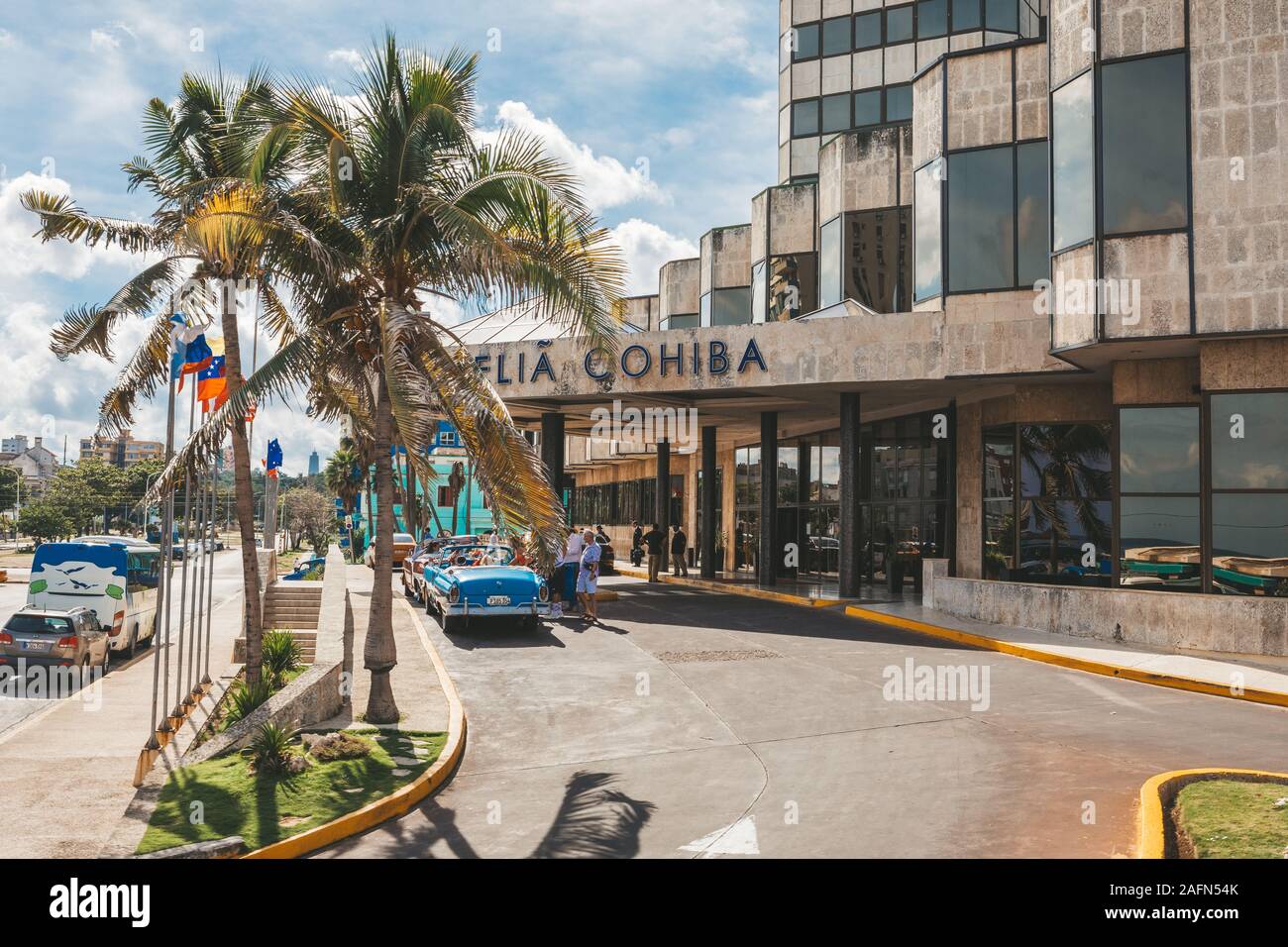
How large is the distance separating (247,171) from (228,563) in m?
60.4

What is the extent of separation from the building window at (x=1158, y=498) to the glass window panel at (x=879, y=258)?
1031 cm

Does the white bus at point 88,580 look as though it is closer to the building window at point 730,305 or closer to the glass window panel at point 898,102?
the building window at point 730,305

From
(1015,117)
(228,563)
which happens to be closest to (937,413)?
(1015,117)

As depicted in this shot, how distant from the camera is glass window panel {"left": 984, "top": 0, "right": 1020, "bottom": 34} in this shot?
40125 millimetres

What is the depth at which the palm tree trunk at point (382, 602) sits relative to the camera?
11.9 meters

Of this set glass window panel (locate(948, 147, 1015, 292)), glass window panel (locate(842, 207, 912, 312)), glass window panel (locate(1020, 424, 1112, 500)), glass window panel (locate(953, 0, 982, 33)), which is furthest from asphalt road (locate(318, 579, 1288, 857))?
glass window panel (locate(953, 0, 982, 33))

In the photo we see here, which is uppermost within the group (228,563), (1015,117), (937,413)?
(1015,117)

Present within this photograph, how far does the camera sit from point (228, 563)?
2685 inches

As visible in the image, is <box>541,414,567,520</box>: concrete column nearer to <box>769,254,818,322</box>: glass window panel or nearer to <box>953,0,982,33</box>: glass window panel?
<box>769,254,818,322</box>: glass window panel

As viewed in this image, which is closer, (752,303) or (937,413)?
(937,413)

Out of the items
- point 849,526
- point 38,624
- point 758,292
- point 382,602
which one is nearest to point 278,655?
point 382,602

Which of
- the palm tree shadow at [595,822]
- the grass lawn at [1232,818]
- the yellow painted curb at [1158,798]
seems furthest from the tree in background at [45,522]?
the grass lawn at [1232,818]
